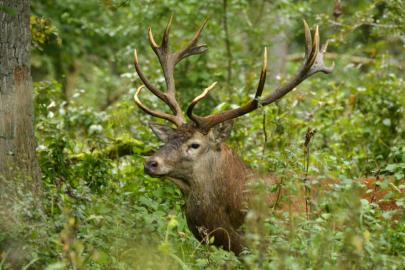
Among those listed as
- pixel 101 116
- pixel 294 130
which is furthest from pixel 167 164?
pixel 101 116

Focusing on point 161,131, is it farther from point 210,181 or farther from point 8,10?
point 8,10

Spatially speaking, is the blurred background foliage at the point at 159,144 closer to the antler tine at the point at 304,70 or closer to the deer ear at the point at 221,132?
the antler tine at the point at 304,70

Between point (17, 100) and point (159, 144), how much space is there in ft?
6.49

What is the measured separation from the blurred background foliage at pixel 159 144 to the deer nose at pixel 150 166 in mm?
246

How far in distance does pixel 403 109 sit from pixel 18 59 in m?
4.95

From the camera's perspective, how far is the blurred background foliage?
3268 millimetres

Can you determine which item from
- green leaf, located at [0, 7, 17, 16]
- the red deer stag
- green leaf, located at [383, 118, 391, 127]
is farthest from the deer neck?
green leaf, located at [383, 118, 391, 127]

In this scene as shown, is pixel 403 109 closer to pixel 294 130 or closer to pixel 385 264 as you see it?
pixel 294 130

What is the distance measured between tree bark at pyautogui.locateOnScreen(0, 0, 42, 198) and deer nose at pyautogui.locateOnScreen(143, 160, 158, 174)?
882 mm

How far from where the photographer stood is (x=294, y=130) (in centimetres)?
711

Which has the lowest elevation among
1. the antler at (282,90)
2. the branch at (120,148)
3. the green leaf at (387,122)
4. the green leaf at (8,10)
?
the branch at (120,148)

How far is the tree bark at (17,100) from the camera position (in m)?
4.16

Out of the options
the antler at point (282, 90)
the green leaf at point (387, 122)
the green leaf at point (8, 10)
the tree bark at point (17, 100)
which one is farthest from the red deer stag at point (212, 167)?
the green leaf at point (387, 122)

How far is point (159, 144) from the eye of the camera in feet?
19.4
